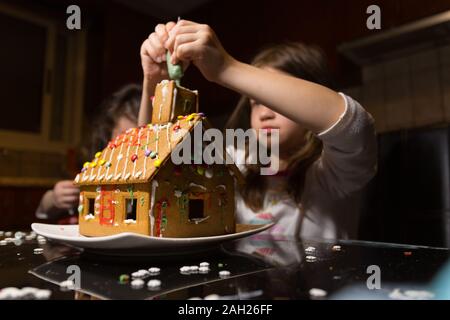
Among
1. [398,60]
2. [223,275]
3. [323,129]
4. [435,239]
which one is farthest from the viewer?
[398,60]

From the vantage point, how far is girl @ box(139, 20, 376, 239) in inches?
25.7

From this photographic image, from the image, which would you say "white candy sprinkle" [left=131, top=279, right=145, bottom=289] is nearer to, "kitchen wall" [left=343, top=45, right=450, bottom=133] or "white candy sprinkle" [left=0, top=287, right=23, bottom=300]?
"white candy sprinkle" [left=0, top=287, right=23, bottom=300]

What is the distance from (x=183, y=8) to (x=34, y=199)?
182cm

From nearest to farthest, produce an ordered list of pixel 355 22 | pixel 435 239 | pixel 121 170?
pixel 121 170 → pixel 435 239 → pixel 355 22

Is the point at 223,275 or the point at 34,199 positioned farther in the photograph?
the point at 34,199

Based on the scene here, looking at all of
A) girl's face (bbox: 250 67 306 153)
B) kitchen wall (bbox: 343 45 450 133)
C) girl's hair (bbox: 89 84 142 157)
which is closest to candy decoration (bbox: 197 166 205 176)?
girl's face (bbox: 250 67 306 153)

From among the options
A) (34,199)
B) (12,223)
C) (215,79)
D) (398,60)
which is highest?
(398,60)

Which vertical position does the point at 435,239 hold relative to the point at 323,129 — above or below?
below

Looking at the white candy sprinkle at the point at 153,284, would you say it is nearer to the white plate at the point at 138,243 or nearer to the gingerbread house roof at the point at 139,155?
the white plate at the point at 138,243

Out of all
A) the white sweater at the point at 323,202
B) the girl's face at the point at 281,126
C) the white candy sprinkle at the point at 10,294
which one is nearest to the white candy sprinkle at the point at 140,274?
the white candy sprinkle at the point at 10,294

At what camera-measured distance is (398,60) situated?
6.36ft

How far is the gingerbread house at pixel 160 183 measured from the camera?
53 centimetres
